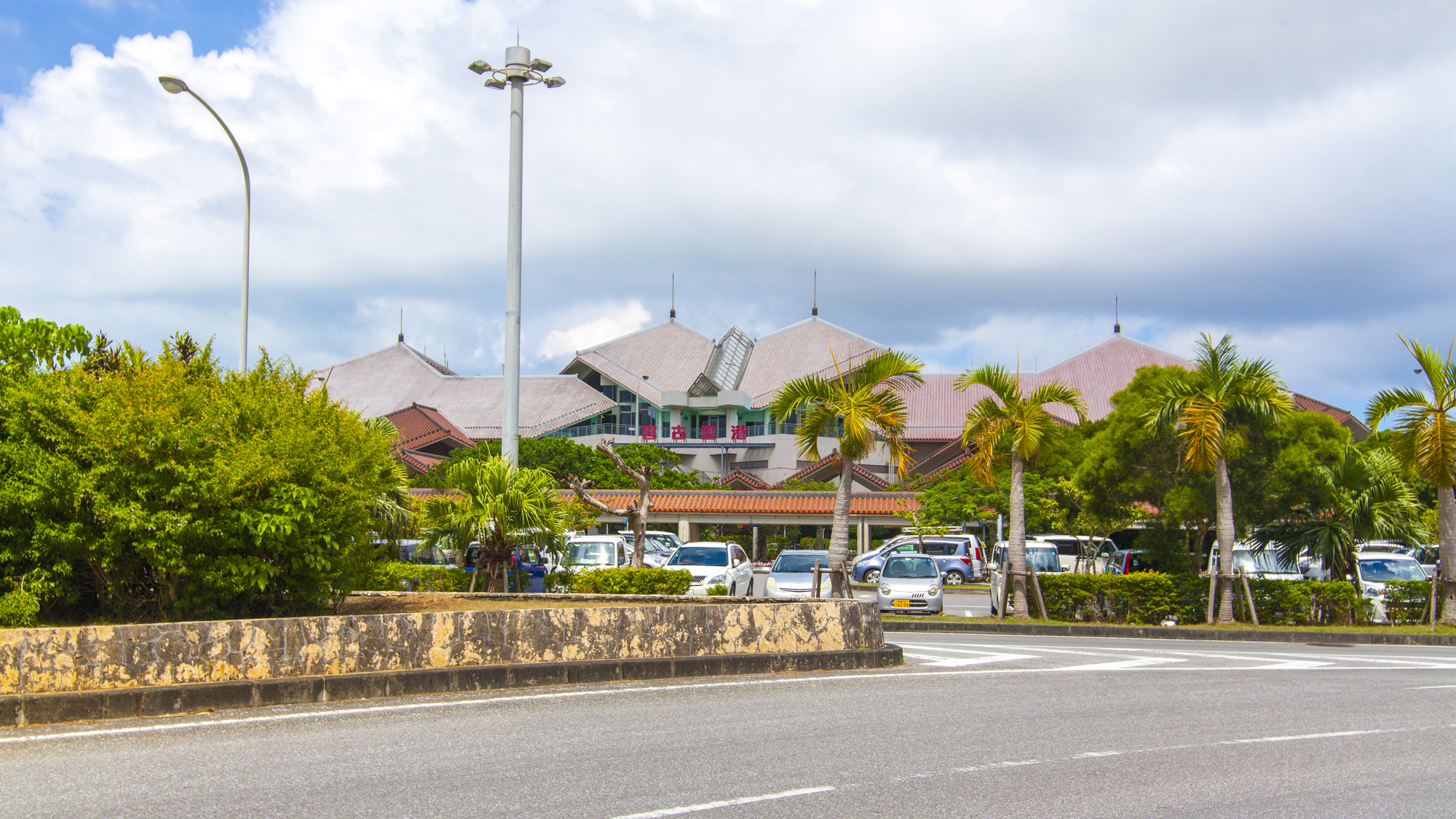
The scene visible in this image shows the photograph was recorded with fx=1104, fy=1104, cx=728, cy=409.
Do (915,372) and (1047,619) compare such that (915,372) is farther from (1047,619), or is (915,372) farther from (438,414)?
(438,414)

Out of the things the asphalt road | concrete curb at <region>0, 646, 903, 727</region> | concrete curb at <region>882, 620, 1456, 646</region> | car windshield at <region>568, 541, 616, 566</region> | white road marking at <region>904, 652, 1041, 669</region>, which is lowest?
concrete curb at <region>882, 620, 1456, 646</region>

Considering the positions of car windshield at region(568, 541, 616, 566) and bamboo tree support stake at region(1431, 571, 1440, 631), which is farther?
car windshield at region(568, 541, 616, 566)

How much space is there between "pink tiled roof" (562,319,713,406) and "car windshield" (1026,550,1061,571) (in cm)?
3731

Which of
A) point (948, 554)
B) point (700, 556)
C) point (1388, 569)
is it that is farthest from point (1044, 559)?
point (700, 556)

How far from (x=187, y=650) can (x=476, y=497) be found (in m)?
6.87

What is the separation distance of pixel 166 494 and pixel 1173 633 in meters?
16.1

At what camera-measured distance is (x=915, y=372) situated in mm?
18375

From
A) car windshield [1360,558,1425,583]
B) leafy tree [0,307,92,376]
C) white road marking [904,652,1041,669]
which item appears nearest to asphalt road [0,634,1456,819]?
white road marking [904,652,1041,669]

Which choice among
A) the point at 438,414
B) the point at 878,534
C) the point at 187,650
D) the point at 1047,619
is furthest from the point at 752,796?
the point at 438,414

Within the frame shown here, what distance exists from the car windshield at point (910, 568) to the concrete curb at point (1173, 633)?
2.61m

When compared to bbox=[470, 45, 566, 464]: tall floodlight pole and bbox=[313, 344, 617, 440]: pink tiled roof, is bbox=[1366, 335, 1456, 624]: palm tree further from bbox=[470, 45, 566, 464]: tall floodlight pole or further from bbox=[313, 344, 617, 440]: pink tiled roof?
bbox=[313, 344, 617, 440]: pink tiled roof

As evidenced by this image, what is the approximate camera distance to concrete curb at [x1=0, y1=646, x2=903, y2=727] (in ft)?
25.9

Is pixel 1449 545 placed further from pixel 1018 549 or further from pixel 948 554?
pixel 948 554

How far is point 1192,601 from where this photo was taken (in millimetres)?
20062
